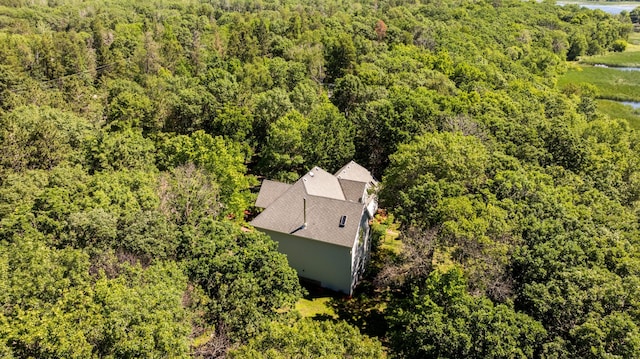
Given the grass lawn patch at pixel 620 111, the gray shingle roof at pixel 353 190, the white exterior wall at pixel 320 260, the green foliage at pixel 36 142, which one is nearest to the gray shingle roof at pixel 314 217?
the white exterior wall at pixel 320 260

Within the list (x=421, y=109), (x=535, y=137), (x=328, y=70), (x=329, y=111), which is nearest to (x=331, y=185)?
(x=329, y=111)

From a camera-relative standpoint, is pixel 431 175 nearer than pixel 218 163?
Yes

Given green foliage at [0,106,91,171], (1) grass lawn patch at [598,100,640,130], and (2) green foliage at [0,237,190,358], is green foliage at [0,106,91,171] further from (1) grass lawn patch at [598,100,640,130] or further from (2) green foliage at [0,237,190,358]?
(1) grass lawn patch at [598,100,640,130]

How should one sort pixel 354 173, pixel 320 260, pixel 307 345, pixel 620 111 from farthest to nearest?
1. pixel 620 111
2. pixel 354 173
3. pixel 320 260
4. pixel 307 345

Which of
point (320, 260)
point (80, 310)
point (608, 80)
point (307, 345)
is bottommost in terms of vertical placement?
point (320, 260)

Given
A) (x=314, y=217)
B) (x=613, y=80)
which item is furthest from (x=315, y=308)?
(x=613, y=80)

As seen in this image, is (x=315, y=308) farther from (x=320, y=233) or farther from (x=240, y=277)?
(x=240, y=277)

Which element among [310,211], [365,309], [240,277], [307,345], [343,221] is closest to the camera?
[307,345]
